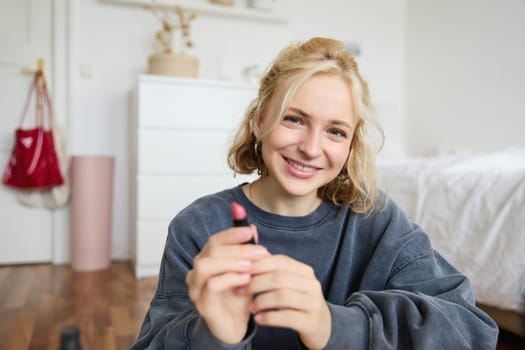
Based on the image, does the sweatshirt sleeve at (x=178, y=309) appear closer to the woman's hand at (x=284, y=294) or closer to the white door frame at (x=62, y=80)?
the woman's hand at (x=284, y=294)

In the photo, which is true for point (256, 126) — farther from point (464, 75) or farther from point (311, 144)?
point (464, 75)

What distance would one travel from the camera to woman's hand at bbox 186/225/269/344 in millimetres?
483

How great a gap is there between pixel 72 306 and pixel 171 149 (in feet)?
3.08

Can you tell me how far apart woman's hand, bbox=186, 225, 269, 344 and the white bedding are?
1.27 meters

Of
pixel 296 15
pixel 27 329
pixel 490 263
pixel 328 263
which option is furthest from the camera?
pixel 296 15

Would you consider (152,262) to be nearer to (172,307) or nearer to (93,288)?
(93,288)

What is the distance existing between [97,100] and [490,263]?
7.61 feet

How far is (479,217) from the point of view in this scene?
1636mm

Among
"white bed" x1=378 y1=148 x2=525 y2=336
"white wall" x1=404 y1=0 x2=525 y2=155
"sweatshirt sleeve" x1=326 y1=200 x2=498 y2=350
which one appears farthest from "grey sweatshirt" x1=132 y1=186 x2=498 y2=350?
"white wall" x1=404 y1=0 x2=525 y2=155

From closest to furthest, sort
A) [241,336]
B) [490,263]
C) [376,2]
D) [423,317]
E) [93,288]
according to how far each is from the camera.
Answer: [241,336] → [423,317] → [490,263] → [93,288] → [376,2]

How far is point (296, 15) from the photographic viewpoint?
3320mm

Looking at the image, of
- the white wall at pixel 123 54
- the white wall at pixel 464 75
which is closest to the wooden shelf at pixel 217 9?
the white wall at pixel 123 54

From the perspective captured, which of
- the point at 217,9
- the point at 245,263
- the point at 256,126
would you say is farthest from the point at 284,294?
the point at 217,9

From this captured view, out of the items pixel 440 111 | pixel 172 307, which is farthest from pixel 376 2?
pixel 172 307
